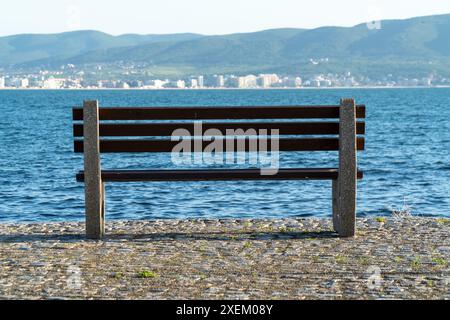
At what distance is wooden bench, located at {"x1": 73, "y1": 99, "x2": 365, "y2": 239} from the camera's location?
844 centimetres

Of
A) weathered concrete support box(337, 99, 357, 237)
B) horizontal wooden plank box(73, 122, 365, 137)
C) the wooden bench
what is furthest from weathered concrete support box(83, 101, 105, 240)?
weathered concrete support box(337, 99, 357, 237)

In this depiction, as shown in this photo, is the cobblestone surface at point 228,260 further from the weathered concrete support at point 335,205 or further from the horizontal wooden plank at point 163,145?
the horizontal wooden plank at point 163,145

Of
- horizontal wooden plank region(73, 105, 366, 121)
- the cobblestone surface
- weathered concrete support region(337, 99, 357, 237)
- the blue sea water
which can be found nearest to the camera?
the cobblestone surface

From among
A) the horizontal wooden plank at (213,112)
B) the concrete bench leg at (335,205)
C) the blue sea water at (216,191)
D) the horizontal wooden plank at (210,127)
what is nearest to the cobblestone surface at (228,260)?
the concrete bench leg at (335,205)

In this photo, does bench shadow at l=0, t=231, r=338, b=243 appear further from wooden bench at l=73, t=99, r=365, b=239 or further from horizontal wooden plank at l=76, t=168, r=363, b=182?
horizontal wooden plank at l=76, t=168, r=363, b=182

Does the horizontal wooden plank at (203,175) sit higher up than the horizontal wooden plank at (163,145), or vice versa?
the horizontal wooden plank at (163,145)

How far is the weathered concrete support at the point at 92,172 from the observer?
8.45 metres

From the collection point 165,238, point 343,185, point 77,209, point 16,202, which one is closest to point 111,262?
point 165,238

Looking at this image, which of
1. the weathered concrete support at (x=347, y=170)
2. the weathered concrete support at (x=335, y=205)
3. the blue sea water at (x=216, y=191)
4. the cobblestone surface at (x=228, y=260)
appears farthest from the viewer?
the blue sea water at (x=216, y=191)

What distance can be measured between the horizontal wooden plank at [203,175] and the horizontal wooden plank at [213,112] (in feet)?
1.67

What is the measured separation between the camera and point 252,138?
8.44 metres
